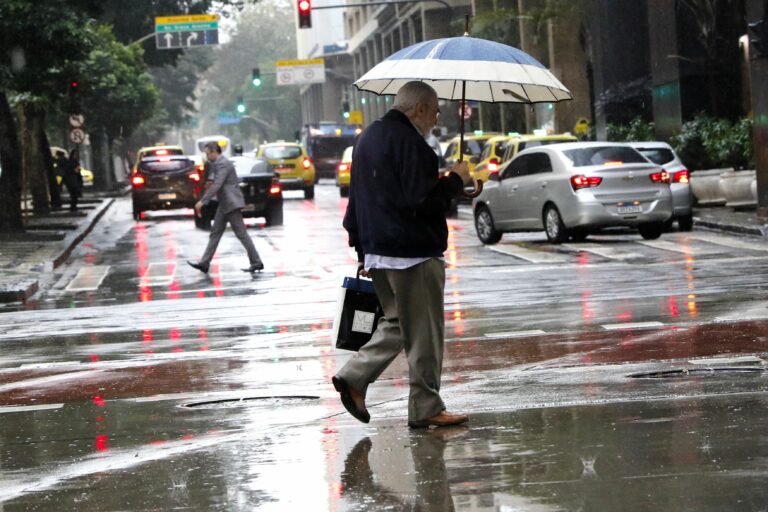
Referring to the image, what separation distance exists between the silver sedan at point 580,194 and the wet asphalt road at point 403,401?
13.9 ft

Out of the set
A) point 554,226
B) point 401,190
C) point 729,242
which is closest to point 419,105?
point 401,190

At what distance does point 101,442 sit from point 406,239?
195 centimetres

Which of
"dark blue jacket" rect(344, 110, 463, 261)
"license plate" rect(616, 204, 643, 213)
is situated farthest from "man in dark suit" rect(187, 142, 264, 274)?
"dark blue jacket" rect(344, 110, 463, 261)

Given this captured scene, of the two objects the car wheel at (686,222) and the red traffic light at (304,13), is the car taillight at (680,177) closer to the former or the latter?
the car wheel at (686,222)

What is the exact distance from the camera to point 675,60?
3606cm

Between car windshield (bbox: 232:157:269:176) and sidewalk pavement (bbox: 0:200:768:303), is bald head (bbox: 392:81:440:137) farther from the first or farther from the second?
car windshield (bbox: 232:157:269:176)

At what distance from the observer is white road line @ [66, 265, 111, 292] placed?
19.3 meters

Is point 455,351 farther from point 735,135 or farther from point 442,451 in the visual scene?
point 735,135

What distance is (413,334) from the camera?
294 inches

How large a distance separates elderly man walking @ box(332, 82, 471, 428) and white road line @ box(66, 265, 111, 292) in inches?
470

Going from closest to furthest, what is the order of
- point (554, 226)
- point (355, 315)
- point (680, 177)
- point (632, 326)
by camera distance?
point (355, 315) < point (632, 326) < point (554, 226) < point (680, 177)

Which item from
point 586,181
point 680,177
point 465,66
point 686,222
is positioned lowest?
point 686,222

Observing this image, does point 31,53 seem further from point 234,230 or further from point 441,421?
point 441,421

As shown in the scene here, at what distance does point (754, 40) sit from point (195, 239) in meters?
11.1
